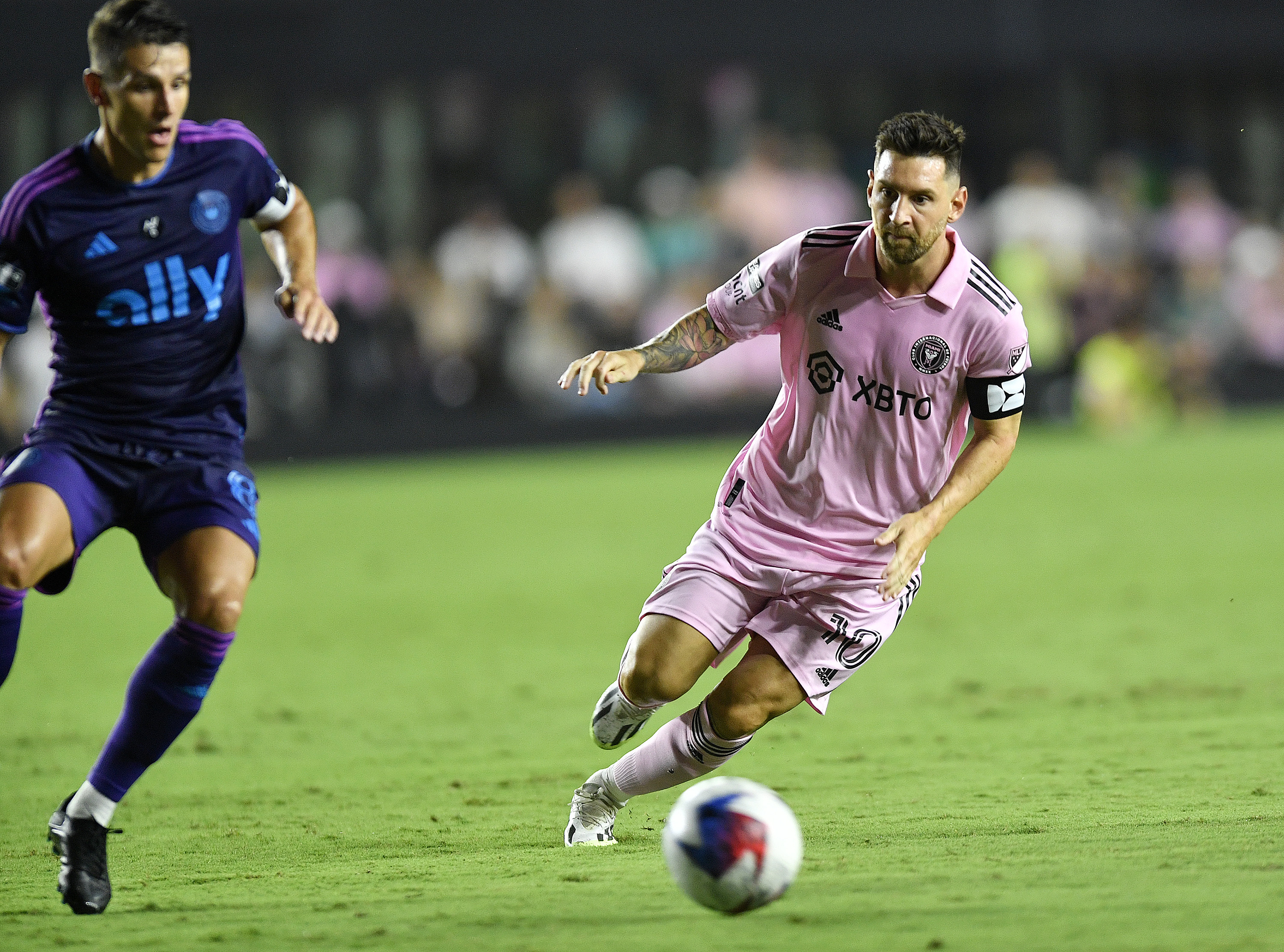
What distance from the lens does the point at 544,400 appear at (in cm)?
1975

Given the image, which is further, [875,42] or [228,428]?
[875,42]

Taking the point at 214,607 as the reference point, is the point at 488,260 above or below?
below

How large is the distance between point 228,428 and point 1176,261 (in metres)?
17.8

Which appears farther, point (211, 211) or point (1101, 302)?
point (1101, 302)

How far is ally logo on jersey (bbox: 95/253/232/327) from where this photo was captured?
16.2 ft

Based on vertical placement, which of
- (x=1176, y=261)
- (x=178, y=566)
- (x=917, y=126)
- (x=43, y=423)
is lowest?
(x=1176, y=261)

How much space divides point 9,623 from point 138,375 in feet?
2.62

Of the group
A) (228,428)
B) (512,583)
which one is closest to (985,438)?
(228,428)

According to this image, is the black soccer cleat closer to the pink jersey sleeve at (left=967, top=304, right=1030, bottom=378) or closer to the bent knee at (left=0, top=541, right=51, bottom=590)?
the bent knee at (left=0, top=541, right=51, bottom=590)

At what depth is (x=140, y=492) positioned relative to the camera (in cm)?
497

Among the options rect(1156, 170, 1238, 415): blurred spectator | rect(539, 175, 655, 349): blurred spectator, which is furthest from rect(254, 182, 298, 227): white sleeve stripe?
rect(1156, 170, 1238, 415): blurred spectator

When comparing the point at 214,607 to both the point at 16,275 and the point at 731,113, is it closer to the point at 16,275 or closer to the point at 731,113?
the point at 16,275

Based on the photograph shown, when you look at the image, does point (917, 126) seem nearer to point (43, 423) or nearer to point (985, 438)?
point (985, 438)

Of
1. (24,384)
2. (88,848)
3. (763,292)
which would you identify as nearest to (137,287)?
(88,848)
